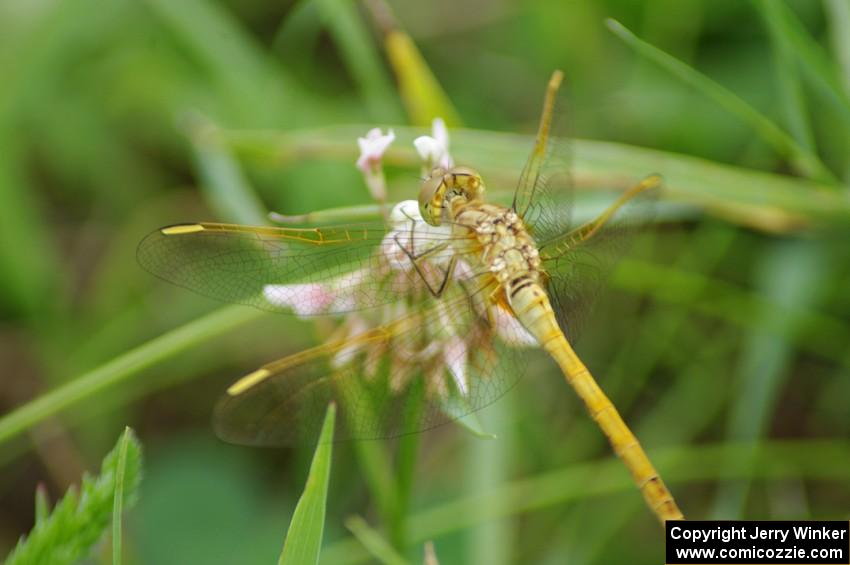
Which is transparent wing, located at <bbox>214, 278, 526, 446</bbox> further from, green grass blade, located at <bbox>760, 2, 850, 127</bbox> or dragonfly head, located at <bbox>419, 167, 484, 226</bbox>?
green grass blade, located at <bbox>760, 2, 850, 127</bbox>

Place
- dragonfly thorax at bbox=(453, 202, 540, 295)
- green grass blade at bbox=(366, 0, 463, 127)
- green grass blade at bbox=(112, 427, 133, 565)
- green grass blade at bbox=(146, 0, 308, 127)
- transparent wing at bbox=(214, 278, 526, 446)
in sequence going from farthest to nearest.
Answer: green grass blade at bbox=(146, 0, 308, 127), green grass blade at bbox=(366, 0, 463, 127), dragonfly thorax at bbox=(453, 202, 540, 295), transparent wing at bbox=(214, 278, 526, 446), green grass blade at bbox=(112, 427, 133, 565)

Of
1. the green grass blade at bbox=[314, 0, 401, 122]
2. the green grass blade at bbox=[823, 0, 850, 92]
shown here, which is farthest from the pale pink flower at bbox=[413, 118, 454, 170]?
the green grass blade at bbox=[823, 0, 850, 92]

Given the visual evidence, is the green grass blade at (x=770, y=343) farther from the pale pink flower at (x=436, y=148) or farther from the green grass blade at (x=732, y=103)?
the pale pink flower at (x=436, y=148)

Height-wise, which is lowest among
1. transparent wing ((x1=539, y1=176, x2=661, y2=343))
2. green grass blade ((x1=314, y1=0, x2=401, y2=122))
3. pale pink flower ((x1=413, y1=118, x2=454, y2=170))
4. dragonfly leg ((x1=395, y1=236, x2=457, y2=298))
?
dragonfly leg ((x1=395, y1=236, x2=457, y2=298))

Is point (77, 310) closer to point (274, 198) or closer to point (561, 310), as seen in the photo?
point (274, 198)

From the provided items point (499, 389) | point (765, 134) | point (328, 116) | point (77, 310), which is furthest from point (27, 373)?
point (765, 134)

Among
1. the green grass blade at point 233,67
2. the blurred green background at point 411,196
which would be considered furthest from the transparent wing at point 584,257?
the green grass blade at point 233,67

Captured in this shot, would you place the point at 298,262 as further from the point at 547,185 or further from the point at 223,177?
the point at 223,177
